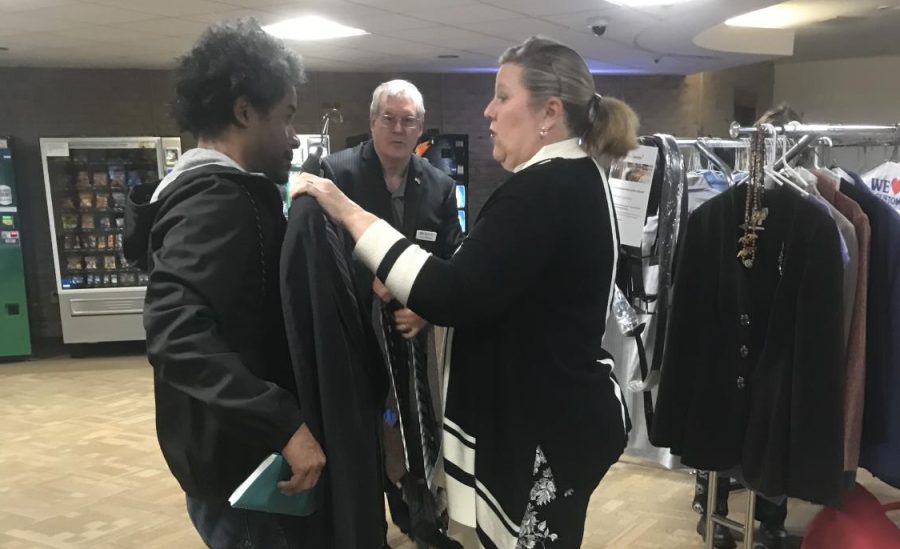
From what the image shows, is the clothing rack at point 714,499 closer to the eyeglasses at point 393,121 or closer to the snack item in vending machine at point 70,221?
the eyeglasses at point 393,121

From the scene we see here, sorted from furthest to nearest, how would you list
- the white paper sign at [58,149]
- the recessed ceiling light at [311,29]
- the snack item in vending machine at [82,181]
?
the snack item in vending machine at [82,181] < the white paper sign at [58,149] < the recessed ceiling light at [311,29]

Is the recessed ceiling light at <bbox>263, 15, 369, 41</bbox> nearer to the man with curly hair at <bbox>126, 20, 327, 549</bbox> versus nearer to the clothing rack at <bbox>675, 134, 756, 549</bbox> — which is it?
the clothing rack at <bbox>675, 134, 756, 549</bbox>

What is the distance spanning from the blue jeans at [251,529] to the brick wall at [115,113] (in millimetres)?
5251

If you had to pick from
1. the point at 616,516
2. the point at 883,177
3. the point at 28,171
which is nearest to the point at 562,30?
the point at 883,177

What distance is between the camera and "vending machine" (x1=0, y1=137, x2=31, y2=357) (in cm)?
618

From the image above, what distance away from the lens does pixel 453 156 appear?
696 cm

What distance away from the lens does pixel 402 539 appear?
293cm

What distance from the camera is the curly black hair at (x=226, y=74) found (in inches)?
49.9

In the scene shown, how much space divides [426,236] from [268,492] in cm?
158

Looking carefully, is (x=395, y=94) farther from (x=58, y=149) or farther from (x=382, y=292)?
(x=58, y=149)

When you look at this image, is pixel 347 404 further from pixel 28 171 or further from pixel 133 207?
pixel 28 171

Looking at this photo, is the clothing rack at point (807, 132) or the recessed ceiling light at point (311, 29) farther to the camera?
the recessed ceiling light at point (311, 29)

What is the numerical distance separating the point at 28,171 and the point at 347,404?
21.5 ft

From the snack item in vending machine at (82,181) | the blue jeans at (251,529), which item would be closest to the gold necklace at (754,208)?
the blue jeans at (251,529)
